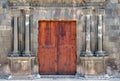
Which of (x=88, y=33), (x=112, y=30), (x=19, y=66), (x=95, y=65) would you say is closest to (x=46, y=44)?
(x=19, y=66)

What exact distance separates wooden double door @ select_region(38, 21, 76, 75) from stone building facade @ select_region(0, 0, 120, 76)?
0.67 feet

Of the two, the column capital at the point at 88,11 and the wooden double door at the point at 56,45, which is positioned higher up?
the column capital at the point at 88,11

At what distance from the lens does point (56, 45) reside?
490 inches

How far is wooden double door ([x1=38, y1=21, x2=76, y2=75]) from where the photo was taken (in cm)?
1243

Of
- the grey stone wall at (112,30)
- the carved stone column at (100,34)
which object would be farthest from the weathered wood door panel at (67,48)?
the grey stone wall at (112,30)

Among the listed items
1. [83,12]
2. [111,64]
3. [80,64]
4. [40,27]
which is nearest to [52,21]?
[40,27]

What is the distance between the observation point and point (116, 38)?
12.3 m

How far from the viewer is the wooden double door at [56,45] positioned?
12430 mm

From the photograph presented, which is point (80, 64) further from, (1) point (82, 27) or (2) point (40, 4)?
(2) point (40, 4)

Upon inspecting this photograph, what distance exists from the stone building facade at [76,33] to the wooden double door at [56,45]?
0.20 metres

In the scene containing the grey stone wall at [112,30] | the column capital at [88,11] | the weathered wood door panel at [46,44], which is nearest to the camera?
the column capital at [88,11]

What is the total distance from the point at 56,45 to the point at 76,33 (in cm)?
97

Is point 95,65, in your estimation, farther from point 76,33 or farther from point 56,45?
point 56,45

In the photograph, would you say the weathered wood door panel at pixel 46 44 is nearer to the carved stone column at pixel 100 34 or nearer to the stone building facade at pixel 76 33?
the stone building facade at pixel 76 33
